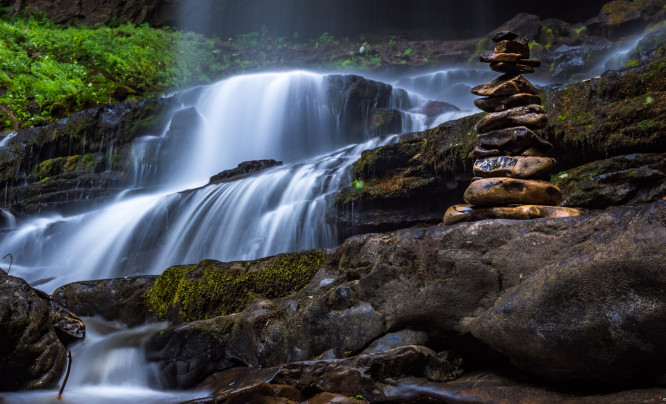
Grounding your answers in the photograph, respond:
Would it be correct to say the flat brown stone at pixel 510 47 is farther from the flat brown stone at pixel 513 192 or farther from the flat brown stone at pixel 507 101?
the flat brown stone at pixel 513 192

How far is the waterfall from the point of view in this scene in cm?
877

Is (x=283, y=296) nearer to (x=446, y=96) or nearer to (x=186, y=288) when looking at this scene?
(x=186, y=288)

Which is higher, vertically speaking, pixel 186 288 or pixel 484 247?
pixel 484 247

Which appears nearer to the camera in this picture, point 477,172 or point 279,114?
point 477,172

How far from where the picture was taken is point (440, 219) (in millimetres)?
7559

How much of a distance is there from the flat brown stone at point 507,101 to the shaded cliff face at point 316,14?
2404cm

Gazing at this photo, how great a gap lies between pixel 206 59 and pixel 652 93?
22.3 meters

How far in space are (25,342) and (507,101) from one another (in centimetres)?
505

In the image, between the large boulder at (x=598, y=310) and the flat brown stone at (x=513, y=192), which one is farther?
the flat brown stone at (x=513, y=192)

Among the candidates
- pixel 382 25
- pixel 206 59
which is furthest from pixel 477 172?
pixel 382 25

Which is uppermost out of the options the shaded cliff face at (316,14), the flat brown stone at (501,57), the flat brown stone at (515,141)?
the shaded cliff face at (316,14)

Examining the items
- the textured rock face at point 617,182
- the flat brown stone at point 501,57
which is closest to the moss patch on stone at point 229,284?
the flat brown stone at point 501,57

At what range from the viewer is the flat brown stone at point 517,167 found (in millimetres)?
3840

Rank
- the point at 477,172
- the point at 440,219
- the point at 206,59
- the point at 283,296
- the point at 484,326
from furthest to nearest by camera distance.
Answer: the point at 206,59 → the point at 440,219 → the point at 283,296 → the point at 477,172 → the point at 484,326
